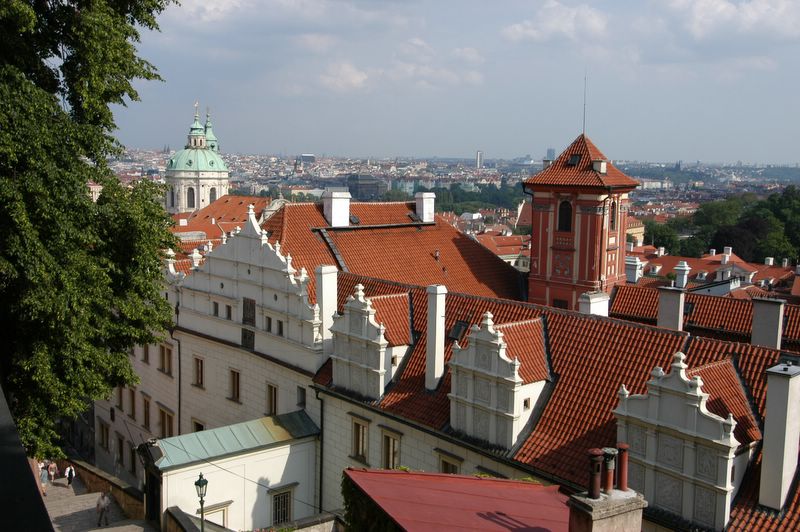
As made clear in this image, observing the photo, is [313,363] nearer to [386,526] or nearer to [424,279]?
[424,279]

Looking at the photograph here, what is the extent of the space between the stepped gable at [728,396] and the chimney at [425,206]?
19702mm

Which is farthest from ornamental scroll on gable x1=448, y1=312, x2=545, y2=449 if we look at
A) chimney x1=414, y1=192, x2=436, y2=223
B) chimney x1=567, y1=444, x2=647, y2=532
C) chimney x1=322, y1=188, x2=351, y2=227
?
chimney x1=414, y1=192, x2=436, y2=223

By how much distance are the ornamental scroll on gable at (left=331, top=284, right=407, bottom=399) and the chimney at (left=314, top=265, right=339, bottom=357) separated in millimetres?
1104

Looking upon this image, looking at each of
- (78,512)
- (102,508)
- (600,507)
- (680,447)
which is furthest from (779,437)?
(78,512)

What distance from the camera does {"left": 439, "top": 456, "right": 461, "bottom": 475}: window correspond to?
18.5 m

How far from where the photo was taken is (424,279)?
31.0 m

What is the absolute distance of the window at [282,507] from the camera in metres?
22.6

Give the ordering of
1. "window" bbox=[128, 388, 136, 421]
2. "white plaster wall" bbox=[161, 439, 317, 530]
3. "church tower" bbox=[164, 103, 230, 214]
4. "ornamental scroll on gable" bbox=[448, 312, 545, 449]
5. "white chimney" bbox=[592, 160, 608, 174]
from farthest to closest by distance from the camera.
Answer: "church tower" bbox=[164, 103, 230, 214]
"window" bbox=[128, 388, 136, 421]
"white chimney" bbox=[592, 160, 608, 174]
"white plaster wall" bbox=[161, 439, 317, 530]
"ornamental scroll on gable" bbox=[448, 312, 545, 449]

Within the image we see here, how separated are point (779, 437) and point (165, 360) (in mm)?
23586

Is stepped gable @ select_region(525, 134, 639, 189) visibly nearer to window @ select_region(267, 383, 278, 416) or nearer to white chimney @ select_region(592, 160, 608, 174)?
white chimney @ select_region(592, 160, 608, 174)

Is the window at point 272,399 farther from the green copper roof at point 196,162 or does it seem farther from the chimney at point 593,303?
the green copper roof at point 196,162

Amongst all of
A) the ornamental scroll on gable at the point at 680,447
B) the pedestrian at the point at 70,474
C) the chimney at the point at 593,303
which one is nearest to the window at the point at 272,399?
the pedestrian at the point at 70,474

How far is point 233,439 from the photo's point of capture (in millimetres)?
21859

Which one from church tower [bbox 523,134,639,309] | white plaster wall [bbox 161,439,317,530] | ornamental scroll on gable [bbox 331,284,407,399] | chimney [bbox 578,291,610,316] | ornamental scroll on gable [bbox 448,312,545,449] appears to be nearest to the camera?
ornamental scroll on gable [bbox 448,312,545,449]
